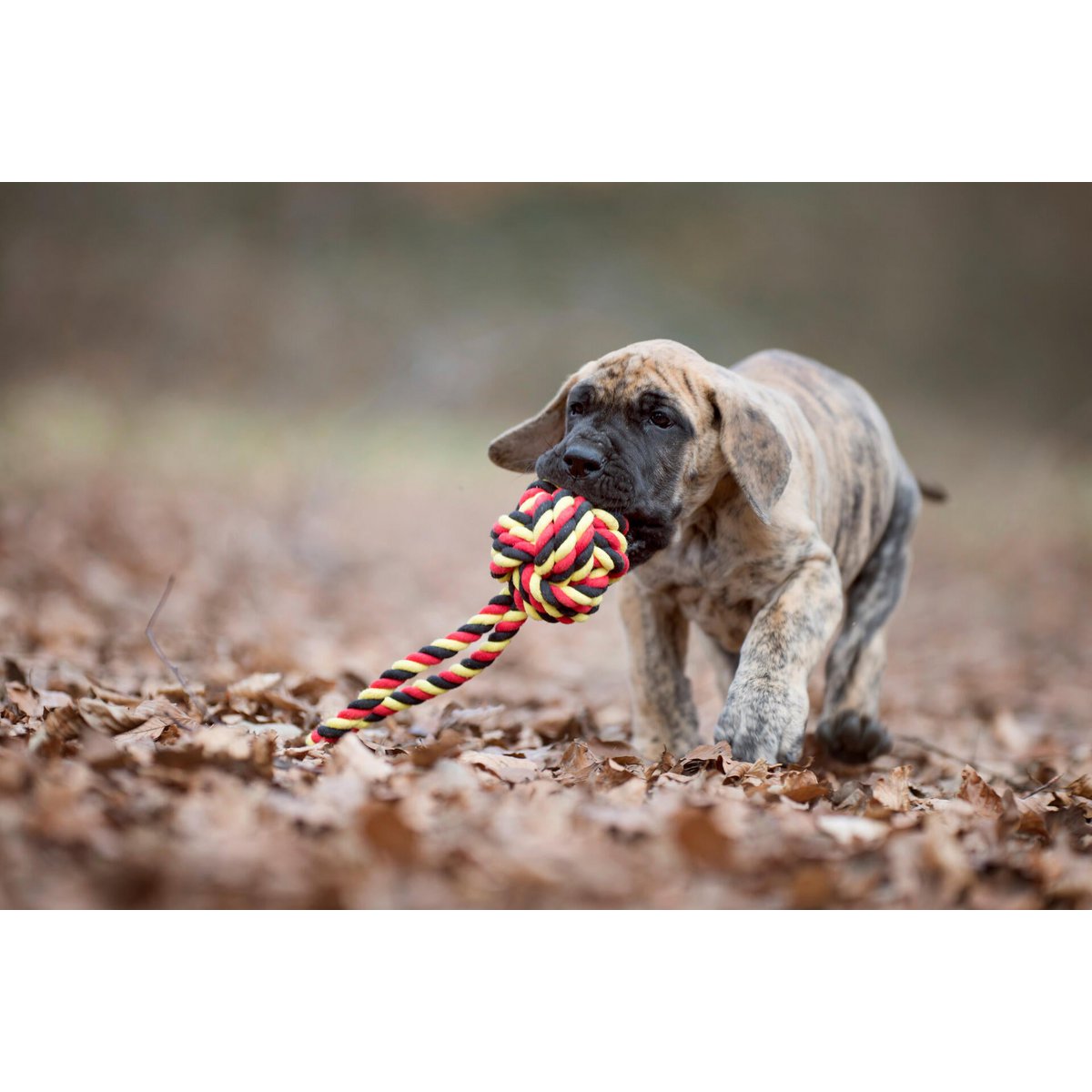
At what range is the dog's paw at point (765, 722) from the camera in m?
3.64

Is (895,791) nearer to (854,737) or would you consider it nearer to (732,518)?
(854,737)

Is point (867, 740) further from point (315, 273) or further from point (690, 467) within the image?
point (315, 273)

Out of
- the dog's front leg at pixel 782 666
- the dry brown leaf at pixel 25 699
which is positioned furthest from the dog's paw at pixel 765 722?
the dry brown leaf at pixel 25 699

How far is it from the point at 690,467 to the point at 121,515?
290 inches

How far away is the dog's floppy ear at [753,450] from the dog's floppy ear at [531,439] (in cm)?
67

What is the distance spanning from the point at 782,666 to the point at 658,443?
892 millimetres

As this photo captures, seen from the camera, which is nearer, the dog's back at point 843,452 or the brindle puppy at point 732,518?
the brindle puppy at point 732,518

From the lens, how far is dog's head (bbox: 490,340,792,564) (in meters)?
3.55

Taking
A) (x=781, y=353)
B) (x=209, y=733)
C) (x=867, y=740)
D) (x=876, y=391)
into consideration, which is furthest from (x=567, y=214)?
(x=209, y=733)

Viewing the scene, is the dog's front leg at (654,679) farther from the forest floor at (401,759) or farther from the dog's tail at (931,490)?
the dog's tail at (931,490)

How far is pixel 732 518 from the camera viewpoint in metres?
3.96

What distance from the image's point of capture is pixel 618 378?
3.73m

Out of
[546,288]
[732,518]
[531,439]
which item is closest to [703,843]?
[732,518]

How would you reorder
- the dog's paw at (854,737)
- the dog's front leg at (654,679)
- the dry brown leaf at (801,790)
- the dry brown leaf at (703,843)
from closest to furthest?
the dry brown leaf at (703,843) < the dry brown leaf at (801,790) < the dog's front leg at (654,679) < the dog's paw at (854,737)
